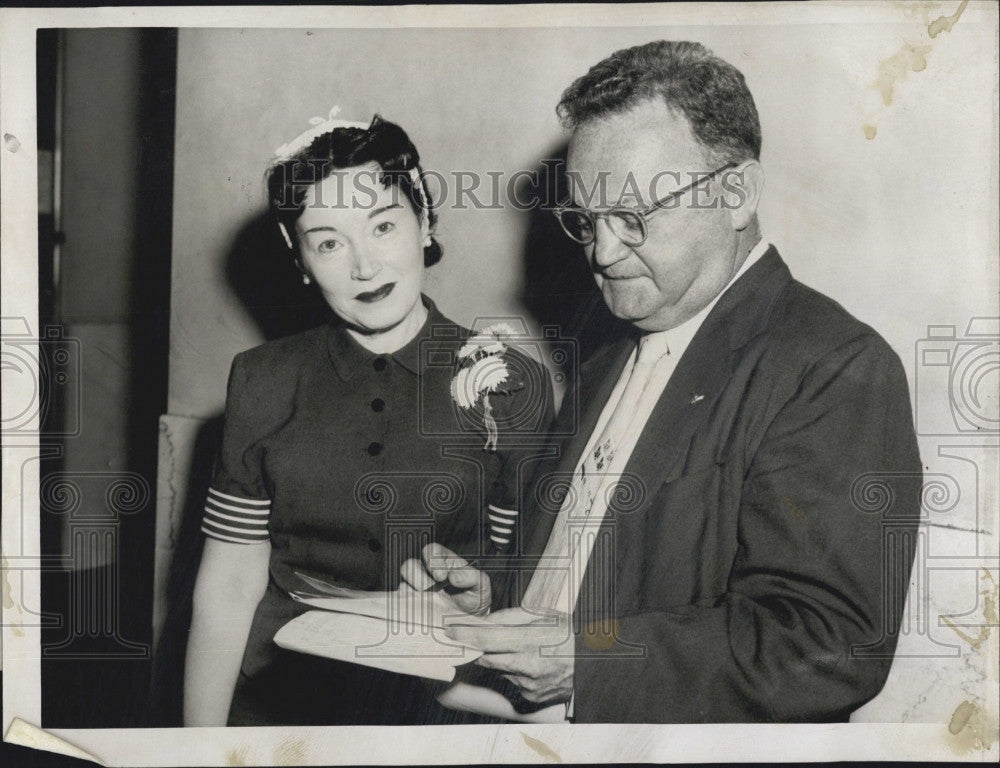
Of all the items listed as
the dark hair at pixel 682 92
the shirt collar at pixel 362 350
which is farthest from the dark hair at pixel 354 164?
the dark hair at pixel 682 92

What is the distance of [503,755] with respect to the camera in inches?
80.9

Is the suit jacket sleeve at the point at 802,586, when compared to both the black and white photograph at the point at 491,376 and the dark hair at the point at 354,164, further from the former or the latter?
the dark hair at the point at 354,164

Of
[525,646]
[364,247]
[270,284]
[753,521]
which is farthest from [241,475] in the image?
[753,521]

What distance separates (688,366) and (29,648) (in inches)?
60.8

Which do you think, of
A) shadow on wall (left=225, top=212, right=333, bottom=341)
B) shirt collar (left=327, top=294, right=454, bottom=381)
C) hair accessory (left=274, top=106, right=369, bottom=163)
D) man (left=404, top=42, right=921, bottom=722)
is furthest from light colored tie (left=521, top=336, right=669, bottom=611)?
hair accessory (left=274, top=106, right=369, bottom=163)

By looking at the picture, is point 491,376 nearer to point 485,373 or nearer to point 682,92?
point 485,373

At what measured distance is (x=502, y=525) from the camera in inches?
79.2

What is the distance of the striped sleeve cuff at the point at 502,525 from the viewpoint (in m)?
2.01

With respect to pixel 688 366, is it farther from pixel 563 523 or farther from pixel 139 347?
pixel 139 347

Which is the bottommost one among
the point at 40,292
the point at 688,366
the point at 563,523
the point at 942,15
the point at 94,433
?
the point at 563,523

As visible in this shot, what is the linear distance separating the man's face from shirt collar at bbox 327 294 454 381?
0.38 meters

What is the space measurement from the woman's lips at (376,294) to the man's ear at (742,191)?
70cm

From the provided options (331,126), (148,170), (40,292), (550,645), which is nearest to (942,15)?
(331,126)

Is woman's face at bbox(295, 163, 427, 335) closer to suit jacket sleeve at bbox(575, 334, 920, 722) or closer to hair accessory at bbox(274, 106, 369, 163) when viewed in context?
hair accessory at bbox(274, 106, 369, 163)
